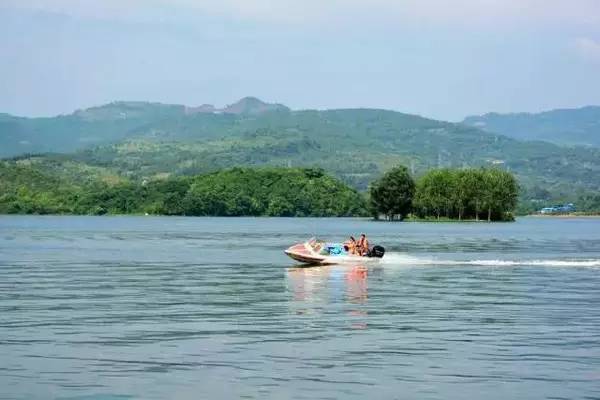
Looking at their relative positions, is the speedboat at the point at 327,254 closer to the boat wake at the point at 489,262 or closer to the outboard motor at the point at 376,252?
the outboard motor at the point at 376,252

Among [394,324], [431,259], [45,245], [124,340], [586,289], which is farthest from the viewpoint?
[45,245]

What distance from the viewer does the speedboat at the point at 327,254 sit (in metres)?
79.4

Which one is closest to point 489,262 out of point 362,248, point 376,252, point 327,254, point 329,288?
point 376,252

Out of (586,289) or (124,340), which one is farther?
(586,289)

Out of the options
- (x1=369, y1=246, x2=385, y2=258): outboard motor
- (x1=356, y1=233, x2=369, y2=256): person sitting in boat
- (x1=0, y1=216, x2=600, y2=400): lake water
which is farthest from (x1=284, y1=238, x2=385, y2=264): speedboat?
(x1=0, y1=216, x2=600, y2=400): lake water

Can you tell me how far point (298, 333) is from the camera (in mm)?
39375

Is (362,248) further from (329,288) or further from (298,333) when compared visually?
(298,333)

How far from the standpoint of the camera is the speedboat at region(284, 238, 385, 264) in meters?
79.4

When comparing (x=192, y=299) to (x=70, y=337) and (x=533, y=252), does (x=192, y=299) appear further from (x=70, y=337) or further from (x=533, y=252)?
(x=533, y=252)

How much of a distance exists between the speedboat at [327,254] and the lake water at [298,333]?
4.17 meters

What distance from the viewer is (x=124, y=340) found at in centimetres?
3719

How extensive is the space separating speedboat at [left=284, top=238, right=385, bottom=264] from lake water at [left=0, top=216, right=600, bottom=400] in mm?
4166

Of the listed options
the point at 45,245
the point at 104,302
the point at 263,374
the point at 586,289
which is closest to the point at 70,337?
the point at 263,374

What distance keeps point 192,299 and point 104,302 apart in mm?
3928
